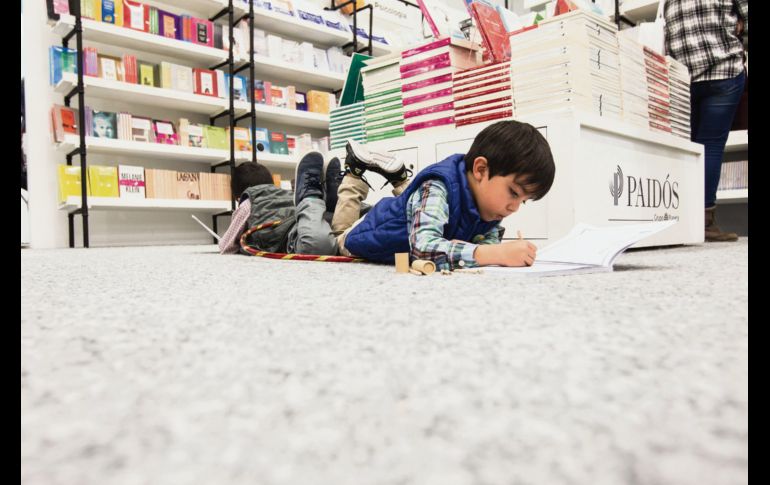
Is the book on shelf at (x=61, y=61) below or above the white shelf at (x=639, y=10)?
below

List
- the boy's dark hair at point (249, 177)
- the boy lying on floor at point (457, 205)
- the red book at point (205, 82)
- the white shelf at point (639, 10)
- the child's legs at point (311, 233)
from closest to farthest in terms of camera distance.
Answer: the boy lying on floor at point (457, 205)
the child's legs at point (311, 233)
the boy's dark hair at point (249, 177)
the white shelf at point (639, 10)
the red book at point (205, 82)

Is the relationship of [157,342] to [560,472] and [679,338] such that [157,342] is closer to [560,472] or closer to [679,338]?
[560,472]

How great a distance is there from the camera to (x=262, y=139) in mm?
3914

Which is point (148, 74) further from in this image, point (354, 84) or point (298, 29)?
point (354, 84)

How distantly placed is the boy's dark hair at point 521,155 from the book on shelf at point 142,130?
10.1ft

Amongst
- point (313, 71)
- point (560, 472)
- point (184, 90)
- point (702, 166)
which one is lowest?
point (560, 472)

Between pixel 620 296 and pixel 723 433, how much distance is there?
436 millimetres

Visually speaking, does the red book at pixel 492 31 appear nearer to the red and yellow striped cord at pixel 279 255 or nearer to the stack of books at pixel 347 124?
the stack of books at pixel 347 124

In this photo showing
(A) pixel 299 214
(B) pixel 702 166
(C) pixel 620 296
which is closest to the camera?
(C) pixel 620 296

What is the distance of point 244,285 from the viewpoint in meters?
0.85

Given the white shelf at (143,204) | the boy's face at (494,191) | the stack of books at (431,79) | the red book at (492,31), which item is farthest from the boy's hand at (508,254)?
the white shelf at (143,204)

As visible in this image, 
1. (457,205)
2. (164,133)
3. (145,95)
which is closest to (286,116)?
(164,133)

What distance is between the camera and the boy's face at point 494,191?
108 centimetres

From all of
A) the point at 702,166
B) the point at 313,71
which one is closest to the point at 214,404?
the point at 702,166
